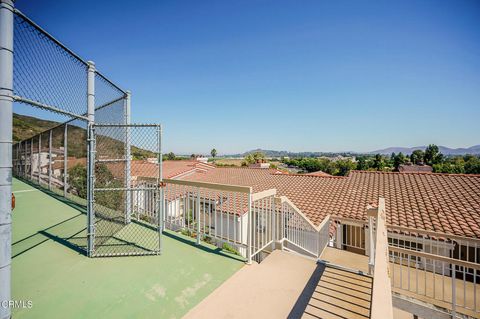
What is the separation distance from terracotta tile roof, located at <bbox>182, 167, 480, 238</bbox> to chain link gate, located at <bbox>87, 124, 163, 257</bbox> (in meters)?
7.64

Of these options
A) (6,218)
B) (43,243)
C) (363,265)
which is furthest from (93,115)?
(363,265)

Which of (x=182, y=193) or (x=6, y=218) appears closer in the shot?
(x=6, y=218)

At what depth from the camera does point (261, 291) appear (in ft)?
8.61

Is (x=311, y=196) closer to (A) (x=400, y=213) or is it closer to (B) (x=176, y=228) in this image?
(A) (x=400, y=213)

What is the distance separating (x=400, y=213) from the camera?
386 inches

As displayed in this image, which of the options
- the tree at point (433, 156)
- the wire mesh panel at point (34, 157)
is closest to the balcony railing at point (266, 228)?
the wire mesh panel at point (34, 157)

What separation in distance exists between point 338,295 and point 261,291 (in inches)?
39.5

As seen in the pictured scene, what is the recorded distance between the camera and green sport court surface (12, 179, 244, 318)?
223 cm

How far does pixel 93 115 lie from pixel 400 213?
12330 millimetres

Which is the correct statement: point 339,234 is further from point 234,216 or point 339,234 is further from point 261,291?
point 234,216

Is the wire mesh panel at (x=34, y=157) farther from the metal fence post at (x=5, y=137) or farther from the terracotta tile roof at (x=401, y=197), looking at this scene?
the terracotta tile roof at (x=401, y=197)

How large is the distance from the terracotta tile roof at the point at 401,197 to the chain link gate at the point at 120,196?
7640 mm

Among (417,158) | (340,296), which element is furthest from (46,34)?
(417,158)

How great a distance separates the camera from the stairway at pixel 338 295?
2.35 m
